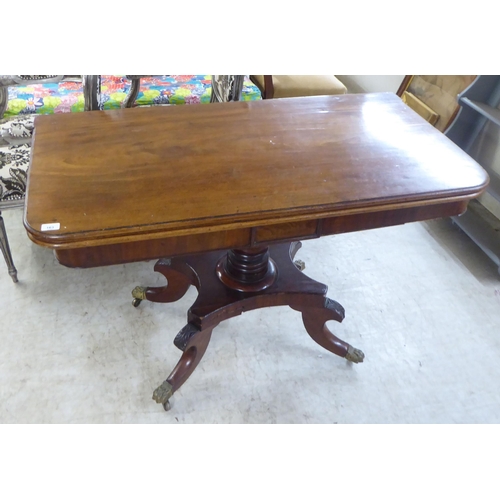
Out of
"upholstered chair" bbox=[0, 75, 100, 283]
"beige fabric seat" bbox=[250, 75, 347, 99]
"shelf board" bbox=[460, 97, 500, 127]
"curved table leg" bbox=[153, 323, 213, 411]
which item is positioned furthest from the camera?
"beige fabric seat" bbox=[250, 75, 347, 99]

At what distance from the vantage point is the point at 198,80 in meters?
2.19

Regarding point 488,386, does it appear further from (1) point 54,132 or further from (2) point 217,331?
(1) point 54,132

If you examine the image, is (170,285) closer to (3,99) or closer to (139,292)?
(139,292)

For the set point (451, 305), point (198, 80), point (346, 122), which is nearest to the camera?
point (346, 122)

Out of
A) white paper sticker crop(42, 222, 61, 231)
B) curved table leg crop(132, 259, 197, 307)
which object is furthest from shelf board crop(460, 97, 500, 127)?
white paper sticker crop(42, 222, 61, 231)

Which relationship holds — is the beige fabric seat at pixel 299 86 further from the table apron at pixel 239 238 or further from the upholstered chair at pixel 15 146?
the table apron at pixel 239 238

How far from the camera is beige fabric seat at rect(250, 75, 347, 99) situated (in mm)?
2418

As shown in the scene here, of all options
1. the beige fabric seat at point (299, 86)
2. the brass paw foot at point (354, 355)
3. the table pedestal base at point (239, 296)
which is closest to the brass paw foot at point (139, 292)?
the table pedestal base at point (239, 296)

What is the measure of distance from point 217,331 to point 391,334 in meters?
0.64

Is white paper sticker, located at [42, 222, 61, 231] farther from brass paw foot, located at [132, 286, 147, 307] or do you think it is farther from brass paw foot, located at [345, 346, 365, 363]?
brass paw foot, located at [345, 346, 365, 363]

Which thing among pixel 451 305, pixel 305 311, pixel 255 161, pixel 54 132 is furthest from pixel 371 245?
pixel 54 132

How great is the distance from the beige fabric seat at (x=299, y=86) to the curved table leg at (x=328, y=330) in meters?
1.36

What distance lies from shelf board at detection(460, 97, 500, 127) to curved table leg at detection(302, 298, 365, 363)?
1.11 meters

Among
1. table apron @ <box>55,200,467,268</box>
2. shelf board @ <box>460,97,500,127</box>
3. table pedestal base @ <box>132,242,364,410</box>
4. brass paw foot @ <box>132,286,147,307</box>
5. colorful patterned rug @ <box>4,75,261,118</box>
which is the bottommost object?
brass paw foot @ <box>132,286,147,307</box>
